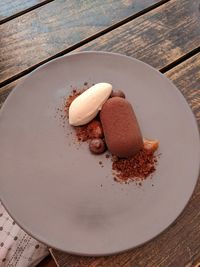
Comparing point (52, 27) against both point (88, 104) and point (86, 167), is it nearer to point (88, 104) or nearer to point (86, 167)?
point (88, 104)

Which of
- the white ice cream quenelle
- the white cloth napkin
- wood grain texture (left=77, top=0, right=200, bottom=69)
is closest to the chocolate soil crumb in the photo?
the white ice cream quenelle

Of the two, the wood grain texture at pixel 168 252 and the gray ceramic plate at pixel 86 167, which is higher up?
the gray ceramic plate at pixel 86 167

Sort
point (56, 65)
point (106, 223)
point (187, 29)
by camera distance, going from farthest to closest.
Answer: point (187, 29) → point (56, 65) → point (106, 223)

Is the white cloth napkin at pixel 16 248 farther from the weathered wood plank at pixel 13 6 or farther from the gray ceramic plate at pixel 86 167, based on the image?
the weathered wood plank at pixel 13 6

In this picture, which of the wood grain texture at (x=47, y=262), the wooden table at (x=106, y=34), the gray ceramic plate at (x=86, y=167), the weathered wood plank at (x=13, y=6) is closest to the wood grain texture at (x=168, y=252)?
the gray ceramic plate at (x=86, y=167)

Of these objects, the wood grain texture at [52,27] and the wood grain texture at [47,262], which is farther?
the wood grain texture at [47,262]

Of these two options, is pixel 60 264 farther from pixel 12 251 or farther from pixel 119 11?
pixel 119 11

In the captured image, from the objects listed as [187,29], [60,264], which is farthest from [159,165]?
[187,29]
